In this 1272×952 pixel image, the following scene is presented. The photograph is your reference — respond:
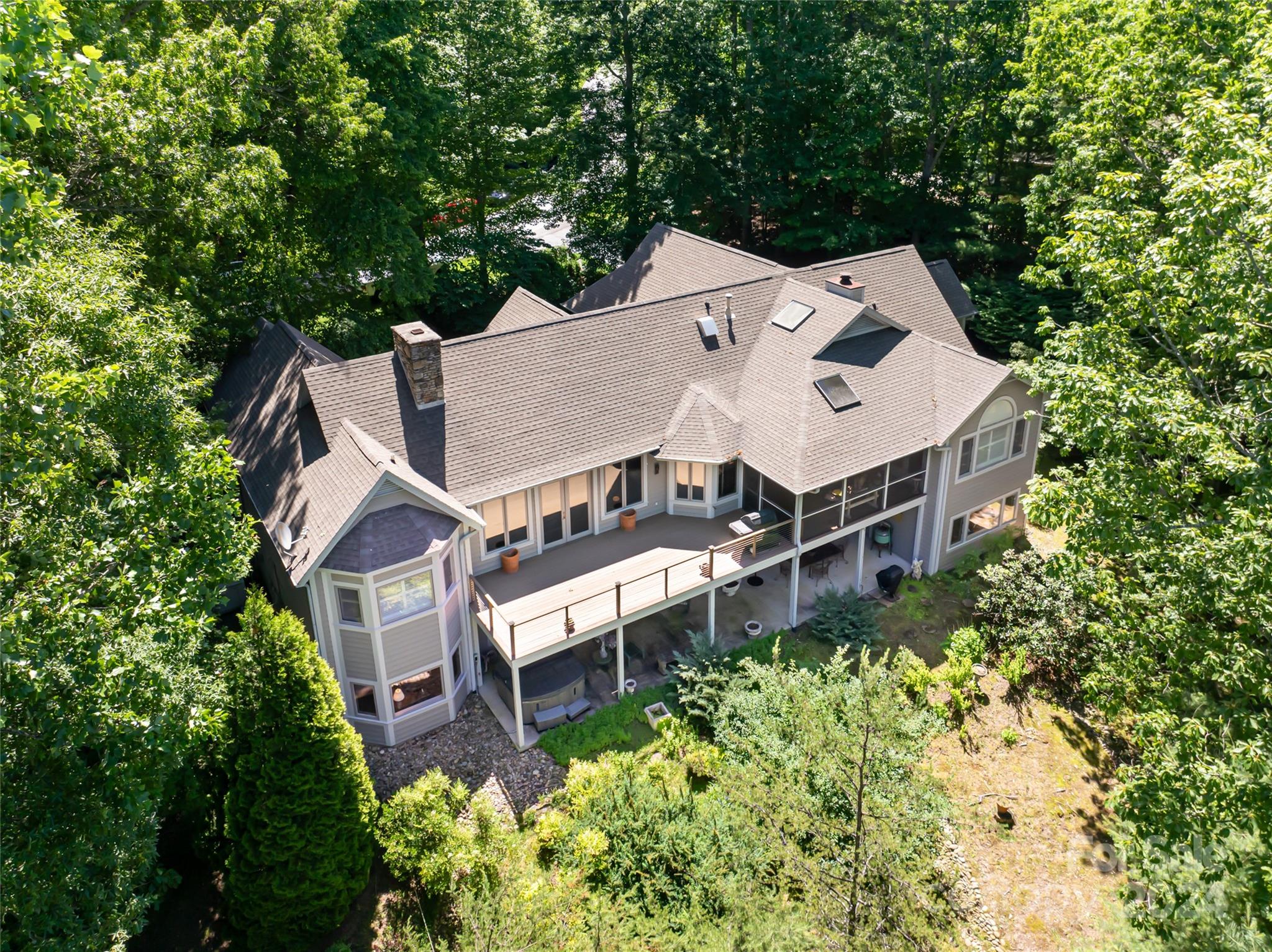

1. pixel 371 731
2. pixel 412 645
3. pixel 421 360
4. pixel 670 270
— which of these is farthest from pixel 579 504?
pixel 670 270

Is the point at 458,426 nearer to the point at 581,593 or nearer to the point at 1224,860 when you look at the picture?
the point at 581,593

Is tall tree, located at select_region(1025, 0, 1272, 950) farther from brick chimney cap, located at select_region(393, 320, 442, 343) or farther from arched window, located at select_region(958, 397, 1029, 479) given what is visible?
brick chimney cap, located at select_region(393, 320, 442, 343)

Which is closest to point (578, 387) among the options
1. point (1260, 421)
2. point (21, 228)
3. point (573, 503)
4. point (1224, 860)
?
point (573, 503)

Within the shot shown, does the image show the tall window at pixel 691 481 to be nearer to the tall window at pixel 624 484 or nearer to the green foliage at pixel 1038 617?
the tall window at pixel 624 484

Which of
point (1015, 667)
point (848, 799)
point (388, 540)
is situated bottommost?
point (1015, 667)

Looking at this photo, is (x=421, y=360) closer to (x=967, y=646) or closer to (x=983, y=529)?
(x=967, y=646)

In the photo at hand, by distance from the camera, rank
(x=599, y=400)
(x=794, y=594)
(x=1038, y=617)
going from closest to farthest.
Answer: (x=1038, y=617), (x=599, y=400), (x=794, y=594)

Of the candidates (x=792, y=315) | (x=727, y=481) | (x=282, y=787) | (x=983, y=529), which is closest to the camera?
(x=282, y=787)
